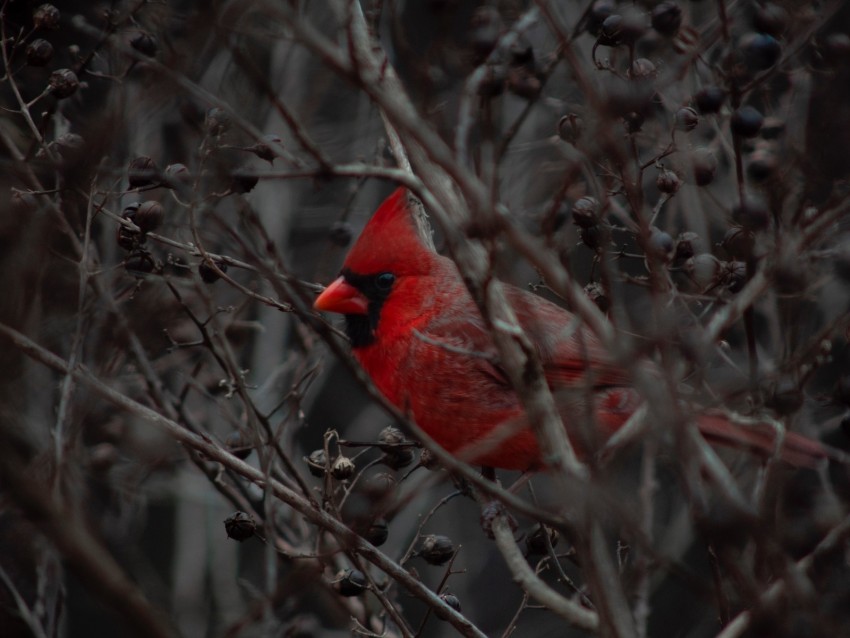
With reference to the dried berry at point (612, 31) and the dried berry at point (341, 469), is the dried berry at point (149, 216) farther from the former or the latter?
the dried berry at point (612, 31)

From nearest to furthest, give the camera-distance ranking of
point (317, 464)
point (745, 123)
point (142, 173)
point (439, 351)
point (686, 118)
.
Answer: point (745, 123) < point (142, 173) < point (686, 118) < point (317, 464) < point (439, 351)

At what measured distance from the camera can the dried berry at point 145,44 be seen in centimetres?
325

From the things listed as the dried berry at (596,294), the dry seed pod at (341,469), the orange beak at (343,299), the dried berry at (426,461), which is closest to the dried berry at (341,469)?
the dry seed pod at (341,469)

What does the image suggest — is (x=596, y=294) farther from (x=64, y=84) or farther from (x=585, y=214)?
(x=64, y=84)

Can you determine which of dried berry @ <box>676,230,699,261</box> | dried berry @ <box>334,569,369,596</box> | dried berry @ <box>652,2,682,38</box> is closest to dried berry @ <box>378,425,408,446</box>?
dried berry @ <box>334,569,369,596</box>

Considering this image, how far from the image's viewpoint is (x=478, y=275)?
87.2 inches

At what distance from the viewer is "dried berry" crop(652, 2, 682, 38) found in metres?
2.90

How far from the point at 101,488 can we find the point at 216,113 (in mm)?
2407

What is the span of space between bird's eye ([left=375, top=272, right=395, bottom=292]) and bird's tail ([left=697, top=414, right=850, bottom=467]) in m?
1.17

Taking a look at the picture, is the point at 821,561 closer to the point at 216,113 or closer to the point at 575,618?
the point at 575,618

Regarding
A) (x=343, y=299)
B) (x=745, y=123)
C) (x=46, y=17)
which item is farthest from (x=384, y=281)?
(x=745, y=123)

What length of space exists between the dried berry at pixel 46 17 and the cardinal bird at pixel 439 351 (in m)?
1.14

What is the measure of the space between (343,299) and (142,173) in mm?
1109

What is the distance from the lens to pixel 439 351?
3.75m
